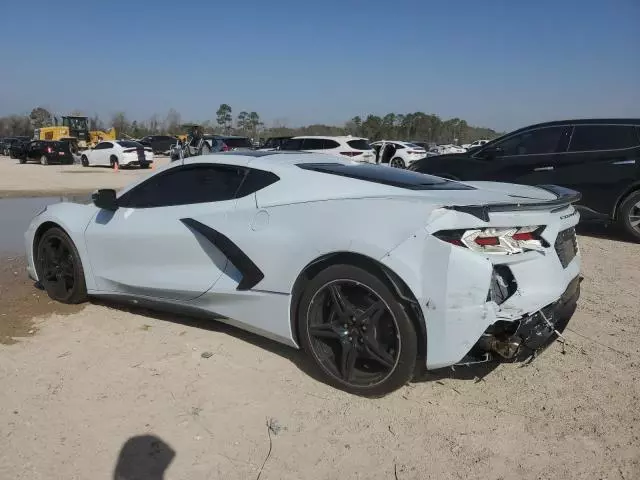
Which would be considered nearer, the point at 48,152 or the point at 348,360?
the point at 348,360

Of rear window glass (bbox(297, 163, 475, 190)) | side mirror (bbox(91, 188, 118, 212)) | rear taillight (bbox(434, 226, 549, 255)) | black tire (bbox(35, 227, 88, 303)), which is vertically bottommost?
black tire (bbox(35, 227, 88, 303))

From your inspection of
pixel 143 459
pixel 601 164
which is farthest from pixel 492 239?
pixel 601 164

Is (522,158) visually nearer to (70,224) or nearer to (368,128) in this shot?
(70,224)

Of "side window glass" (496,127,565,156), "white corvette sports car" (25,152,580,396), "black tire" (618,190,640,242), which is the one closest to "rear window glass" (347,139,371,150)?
"side window glass" (496,127,565,156)

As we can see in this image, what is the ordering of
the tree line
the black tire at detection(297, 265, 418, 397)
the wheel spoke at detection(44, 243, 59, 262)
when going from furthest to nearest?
the tree line < the wheel spoke at detection(44, 243, 59, 262) < the black tire at detection(297, 265, 418, 397)

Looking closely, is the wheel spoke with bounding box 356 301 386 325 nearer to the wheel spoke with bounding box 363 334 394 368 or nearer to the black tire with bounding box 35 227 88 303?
the wheel spoke with bounding box 363 334 394 368

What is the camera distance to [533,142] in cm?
823

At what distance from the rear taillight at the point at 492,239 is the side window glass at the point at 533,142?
→ 574cm

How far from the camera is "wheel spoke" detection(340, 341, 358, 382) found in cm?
313

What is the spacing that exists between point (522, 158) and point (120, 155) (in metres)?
23.7

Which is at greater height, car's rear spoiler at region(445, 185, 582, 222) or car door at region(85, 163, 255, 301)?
car's rear spoiler at region(445, 185, 582, 222)

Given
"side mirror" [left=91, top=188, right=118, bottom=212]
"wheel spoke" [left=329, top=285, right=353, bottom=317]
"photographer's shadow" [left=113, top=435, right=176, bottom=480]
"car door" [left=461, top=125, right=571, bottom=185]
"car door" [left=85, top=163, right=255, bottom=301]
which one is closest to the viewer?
"photographer's shadow" [left=113, top=435, right=176, bottom=480]

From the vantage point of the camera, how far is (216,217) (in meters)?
3.73

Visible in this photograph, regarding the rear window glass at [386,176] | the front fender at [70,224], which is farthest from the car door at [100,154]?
the rear window glass at [386,176]
